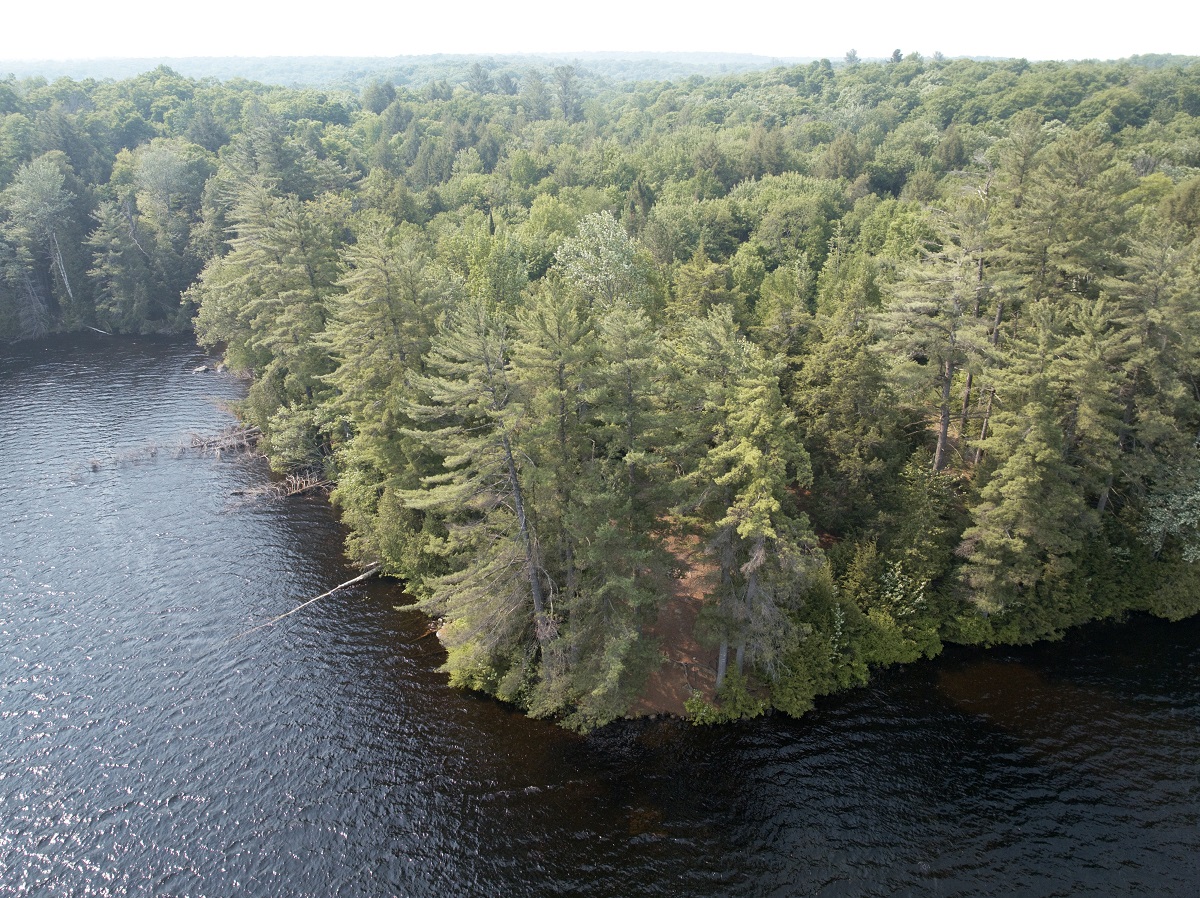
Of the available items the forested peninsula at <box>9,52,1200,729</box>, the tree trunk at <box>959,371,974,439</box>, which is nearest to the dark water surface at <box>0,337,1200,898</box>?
the forested peninsula at <box>9,52,1200,729</box>

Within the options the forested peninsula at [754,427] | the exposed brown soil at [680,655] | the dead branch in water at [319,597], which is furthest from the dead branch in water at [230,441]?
the exposed brown soil at [680,655]

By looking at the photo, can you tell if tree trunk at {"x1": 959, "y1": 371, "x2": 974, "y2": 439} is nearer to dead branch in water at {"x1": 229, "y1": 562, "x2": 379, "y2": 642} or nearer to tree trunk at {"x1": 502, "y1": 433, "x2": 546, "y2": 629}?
tree trunk at {"x1": 502, "y1": 433, "x2": 546, "y2": 629}

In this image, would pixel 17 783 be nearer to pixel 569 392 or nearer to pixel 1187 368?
pixel 569 392

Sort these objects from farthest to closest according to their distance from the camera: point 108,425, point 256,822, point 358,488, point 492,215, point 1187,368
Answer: point 492,215 → point 108,425 → point 358,488 → point 1187,368 → point 256,822

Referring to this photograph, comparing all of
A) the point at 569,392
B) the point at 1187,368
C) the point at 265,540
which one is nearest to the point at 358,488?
the point at 265,540

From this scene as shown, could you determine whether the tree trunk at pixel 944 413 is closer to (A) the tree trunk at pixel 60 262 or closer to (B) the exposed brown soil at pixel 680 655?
(B) the exposed brown soil at pixel 680 655
